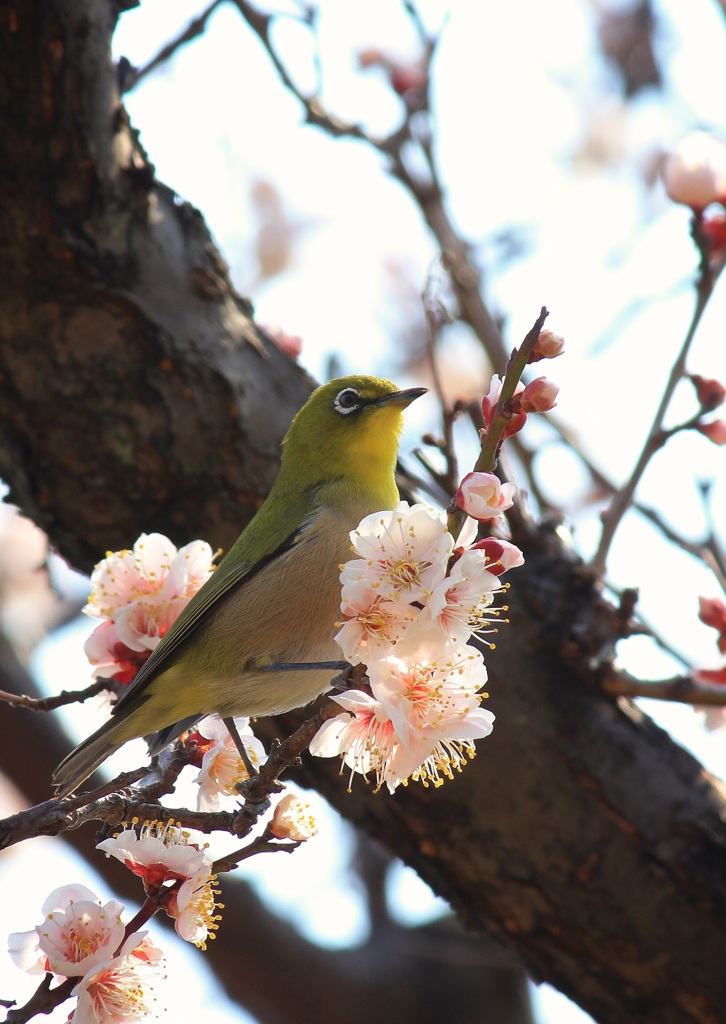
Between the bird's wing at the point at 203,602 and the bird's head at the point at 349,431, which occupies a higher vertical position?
the bird's head at the point at 349,431

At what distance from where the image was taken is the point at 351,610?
2.08m

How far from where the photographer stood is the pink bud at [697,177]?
3.75 metres

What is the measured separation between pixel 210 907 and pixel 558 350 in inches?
58.4

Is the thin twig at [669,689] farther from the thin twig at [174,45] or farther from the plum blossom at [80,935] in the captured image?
the thin twig at [174,45]

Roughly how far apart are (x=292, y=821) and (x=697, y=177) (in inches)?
109

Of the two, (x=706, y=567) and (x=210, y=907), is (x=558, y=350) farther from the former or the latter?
(x=706, y=567)

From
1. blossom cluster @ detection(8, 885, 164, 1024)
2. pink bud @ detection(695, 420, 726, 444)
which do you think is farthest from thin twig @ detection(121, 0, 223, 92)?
blossom cluster @ detection(8, 885, 164, 1024)

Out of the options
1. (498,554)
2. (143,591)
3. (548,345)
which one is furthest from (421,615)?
(143,591)

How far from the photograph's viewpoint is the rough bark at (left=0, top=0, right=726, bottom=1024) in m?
3.45

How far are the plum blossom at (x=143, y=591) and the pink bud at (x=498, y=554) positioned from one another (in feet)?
3.55

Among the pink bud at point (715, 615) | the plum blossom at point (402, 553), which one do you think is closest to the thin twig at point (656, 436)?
the pink bud at point (715, 615)

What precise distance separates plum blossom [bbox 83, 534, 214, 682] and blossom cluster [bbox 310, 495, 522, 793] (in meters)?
0.93

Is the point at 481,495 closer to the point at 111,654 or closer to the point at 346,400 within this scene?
the point at 111,654

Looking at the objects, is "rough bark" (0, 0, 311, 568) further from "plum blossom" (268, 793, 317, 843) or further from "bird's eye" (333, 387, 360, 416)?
"plum blossom" (268, 793, 317, 843)
